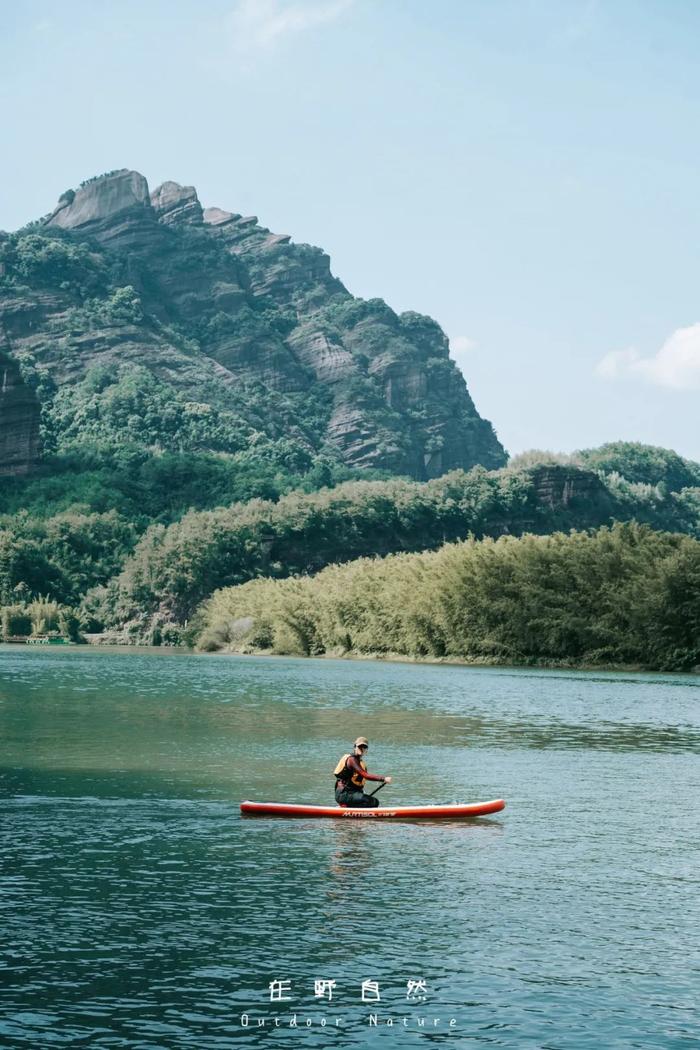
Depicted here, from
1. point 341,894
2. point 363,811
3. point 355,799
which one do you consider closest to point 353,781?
point 355,799

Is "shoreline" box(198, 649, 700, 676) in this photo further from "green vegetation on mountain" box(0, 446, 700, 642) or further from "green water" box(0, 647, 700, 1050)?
"green water" box(0, 647, 700, 1050)

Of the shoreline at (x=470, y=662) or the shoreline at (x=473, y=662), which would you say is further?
the shoreline at (x=473, y=662)

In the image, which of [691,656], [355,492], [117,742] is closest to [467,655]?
[691,656]

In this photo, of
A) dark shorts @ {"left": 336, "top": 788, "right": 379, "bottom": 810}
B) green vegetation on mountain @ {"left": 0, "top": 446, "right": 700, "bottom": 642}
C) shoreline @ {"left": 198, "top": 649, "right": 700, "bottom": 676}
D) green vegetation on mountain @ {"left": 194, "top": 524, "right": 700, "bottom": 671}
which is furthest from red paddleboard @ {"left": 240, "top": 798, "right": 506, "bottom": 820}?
green vegetation on mountain @ {"left": 0, "top": 446, "right": 700, "bottom": 642}

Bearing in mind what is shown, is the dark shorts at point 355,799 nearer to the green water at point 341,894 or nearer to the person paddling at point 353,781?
the person paddling at point 353,781

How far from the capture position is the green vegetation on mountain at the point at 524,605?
84.3 m

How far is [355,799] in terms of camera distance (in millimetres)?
26031

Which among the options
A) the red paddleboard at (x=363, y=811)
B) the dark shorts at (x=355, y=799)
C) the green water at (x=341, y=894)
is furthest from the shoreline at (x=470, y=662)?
the dark shorts at (x=355, y=799)

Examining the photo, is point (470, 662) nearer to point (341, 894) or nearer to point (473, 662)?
point (473, 662)

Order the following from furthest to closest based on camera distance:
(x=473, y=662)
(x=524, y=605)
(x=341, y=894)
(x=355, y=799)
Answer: (x=473, y=662), (x=524, y=605), (x=355, y=799), (x=341, y=894)

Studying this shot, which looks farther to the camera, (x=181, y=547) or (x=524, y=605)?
(x=181, y=547)

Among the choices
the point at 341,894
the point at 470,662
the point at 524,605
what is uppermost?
the point at 524,605

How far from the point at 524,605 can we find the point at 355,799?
6748 cm

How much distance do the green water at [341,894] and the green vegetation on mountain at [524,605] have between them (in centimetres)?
4145
